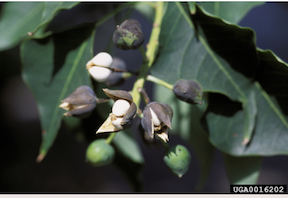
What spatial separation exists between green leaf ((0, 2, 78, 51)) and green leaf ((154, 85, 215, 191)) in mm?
604

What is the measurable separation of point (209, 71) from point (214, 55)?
A: 5cm

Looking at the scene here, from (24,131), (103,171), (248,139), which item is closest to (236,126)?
(248,139)

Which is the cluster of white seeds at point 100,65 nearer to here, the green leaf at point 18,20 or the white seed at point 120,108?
the white seed at point 120,108

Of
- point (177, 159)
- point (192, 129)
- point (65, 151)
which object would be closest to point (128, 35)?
point (177, 159)

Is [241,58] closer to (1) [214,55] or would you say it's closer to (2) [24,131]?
(1) [214,55]

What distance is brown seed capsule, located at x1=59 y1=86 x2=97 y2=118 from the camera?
711mm

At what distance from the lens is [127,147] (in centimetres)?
122

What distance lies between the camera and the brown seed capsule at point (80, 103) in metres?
0.71

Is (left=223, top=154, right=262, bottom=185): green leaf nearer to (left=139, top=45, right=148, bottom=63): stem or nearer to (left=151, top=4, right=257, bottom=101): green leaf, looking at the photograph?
(left=151, top=4, right=257, bottom=101): green leaf

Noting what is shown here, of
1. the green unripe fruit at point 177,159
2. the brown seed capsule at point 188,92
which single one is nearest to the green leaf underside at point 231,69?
the brown seed capsule at point 188,92

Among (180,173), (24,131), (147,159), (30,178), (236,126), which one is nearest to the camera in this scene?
(180,173)

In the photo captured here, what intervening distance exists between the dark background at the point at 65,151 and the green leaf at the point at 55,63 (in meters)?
0.23

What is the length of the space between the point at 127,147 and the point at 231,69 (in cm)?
60

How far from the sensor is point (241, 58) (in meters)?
0.82
